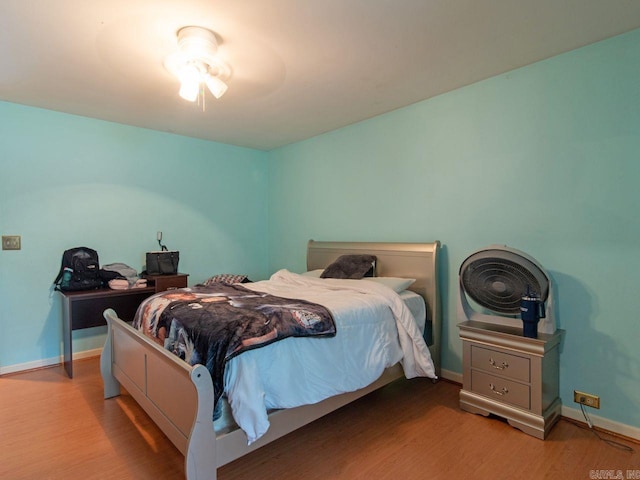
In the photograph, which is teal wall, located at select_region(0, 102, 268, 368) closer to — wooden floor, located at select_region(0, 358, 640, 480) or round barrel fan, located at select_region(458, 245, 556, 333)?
wooden floor, located at select_region(0, 358, 640, 480)

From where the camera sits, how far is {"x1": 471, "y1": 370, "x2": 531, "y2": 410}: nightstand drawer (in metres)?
2.18

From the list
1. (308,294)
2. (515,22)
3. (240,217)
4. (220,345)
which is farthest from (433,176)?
(240,217)

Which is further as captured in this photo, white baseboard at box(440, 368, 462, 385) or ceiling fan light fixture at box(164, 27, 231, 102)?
white baseboard at box(440, 368, 462, 385)

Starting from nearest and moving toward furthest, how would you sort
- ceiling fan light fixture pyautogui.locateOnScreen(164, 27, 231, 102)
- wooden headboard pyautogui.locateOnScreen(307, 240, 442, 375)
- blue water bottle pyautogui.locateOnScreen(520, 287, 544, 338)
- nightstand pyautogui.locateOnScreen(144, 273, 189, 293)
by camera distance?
ceiling fan light fixture pyautogui.locateOnScreen(164, 27, 231, 102), blue water bottle pyautogui.locateOnScreen(520, 287, 544, 338), wooden headboard pyautogui.locateOnScreen(307, 240, 442, 375), nightstand pyautogui.locateOnScreen(144, 273, 189, 293)

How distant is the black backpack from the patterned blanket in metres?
1.25

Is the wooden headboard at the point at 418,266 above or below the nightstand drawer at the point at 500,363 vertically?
above

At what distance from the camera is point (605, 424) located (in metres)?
2.19

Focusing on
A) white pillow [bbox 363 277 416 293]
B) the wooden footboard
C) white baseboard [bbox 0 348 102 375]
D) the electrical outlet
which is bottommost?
white baseboard [bbox 0 348 102 375]

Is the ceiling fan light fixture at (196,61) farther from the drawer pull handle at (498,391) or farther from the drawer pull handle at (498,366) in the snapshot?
the drawer pull handle at (498,391)

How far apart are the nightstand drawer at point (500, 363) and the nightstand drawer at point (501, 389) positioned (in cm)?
4

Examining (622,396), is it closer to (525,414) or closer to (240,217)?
(525,414)

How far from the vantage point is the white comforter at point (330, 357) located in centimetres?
161

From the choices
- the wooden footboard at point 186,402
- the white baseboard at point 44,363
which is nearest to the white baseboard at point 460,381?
the white baseboard at point 44,363

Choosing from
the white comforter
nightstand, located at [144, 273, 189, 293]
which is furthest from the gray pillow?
nightstand, located at [144, 273, 189, 293]
